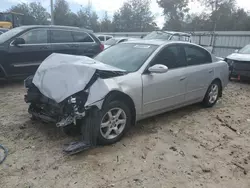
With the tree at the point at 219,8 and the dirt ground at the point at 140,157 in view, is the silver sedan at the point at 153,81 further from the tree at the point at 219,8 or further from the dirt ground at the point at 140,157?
the tree at the point at 219,8

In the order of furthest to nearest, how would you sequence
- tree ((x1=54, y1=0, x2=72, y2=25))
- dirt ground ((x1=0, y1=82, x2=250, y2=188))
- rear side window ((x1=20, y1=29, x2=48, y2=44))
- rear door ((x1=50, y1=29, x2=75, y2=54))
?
tree ((x1=54, y1=0, x2=72, y2=25)) → rear door ((x1=50, y1=29, x2=75, y2=54)) → rear side window ((x1=20, y1=29, x2=48, y2=44)) → dirt ground ((x1=0, y1=82, x2=250, y2=188))

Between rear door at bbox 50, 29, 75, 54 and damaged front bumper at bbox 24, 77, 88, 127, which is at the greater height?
rear door at bbox 50, 29, 75, 54

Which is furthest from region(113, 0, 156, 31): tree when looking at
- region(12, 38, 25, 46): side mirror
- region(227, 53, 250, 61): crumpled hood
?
region(12, 38, 25, 46): side mirror

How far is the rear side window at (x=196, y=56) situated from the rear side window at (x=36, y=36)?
13.8 ft

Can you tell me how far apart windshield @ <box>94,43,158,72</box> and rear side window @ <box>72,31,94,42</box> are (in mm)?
3204

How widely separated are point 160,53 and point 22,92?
3.88m

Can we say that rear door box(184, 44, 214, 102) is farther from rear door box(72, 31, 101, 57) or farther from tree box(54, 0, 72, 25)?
tree box(54, 0, 72, 25)

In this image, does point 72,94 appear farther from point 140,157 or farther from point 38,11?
point 38,11

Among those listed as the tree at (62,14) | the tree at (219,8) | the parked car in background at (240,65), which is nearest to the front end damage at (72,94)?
the parked car in background at (240,65)


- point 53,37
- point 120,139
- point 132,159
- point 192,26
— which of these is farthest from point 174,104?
point 192,26

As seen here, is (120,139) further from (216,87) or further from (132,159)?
(216,87)

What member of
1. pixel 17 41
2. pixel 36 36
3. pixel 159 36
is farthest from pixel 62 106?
pixel 159 36

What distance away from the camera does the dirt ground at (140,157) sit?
2795 millimetres

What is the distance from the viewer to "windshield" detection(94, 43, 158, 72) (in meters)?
4.06
